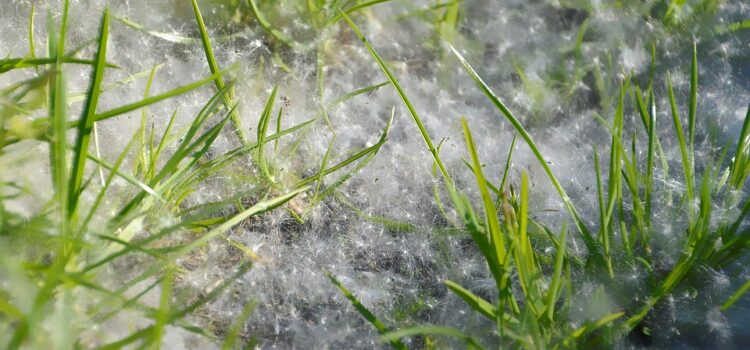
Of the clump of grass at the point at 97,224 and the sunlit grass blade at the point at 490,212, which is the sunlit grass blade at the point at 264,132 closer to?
the clump of grass at the point at 97,224

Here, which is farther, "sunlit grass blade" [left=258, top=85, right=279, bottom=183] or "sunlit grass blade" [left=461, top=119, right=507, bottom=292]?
"sunlit grass blade" [left=258, top=85, right=279, bottom=183]

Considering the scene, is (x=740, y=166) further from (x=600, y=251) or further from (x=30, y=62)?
(x=30, y=62)

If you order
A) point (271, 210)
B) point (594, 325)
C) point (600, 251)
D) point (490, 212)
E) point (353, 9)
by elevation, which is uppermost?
point (353, 9)

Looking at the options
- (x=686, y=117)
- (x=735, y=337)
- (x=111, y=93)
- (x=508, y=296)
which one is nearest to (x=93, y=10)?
(x=111, y=93)

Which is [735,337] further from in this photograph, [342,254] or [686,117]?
[342,254]

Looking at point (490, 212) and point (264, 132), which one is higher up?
point (264, 132)

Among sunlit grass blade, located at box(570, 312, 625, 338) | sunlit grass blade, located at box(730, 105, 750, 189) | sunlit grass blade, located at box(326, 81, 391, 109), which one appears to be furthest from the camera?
sunlit grass blade, located at box(326, 81, 391, 109)

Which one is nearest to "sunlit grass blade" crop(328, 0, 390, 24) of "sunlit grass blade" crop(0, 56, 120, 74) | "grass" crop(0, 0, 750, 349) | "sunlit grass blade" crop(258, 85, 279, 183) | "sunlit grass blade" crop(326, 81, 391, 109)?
"grass" crop(0, 0, 750, 349)

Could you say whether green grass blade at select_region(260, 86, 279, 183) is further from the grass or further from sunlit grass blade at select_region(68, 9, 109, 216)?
sunlit grass blade at select_region(68, 9, 109, 216)

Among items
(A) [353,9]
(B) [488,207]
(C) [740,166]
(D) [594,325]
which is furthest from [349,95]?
(C) [740,166]
